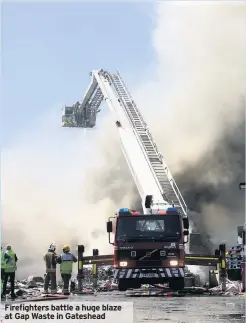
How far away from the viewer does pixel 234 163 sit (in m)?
42.5

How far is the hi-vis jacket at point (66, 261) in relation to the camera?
52.5 feet

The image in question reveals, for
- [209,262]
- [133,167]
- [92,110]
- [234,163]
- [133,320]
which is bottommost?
[133,320]

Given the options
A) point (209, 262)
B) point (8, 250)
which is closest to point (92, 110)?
point (209, 262)

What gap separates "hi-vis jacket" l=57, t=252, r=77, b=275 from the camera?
16.0 meters

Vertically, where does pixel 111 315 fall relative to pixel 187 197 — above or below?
below

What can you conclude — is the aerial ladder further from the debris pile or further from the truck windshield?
the truck windshield

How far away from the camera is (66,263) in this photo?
16.1 m

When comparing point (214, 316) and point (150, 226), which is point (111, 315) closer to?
point (214, 316)

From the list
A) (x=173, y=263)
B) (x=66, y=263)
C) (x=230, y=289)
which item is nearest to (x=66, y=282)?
(x=66, y=263)

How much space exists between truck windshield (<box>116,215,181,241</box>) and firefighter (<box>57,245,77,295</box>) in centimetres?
140

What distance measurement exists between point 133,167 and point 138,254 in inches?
459

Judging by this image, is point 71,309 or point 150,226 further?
point 150,226

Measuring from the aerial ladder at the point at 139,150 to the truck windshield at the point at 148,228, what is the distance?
5640mm
